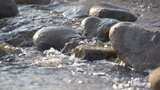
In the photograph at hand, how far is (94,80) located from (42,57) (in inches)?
68.8

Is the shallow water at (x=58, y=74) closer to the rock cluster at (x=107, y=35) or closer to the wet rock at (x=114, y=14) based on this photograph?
the rock cluster at (x=107, y=35)

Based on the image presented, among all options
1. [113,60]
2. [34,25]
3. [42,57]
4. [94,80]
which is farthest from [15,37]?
[94,80]

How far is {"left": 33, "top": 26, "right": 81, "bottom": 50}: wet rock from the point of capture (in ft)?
33.1

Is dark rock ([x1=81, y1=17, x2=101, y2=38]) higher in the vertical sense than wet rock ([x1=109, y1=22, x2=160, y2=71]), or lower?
lower

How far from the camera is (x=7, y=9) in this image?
1316cm

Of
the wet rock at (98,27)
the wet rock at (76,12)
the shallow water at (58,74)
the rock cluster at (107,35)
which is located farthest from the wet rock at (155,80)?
the wet rock at (76,12)

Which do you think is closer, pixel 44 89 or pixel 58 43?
pixel 44 89

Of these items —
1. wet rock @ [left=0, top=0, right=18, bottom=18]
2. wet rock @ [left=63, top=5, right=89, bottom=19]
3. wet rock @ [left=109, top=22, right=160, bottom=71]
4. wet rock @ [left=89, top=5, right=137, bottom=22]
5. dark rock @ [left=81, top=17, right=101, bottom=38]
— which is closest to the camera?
wet rock @ [left=109, top=22, right=160, bottom=71]

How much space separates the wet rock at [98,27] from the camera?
34.0 feet

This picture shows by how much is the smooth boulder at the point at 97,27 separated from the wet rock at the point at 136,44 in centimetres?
161

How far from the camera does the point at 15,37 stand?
429 inches

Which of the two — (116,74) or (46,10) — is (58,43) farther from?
(46,10)

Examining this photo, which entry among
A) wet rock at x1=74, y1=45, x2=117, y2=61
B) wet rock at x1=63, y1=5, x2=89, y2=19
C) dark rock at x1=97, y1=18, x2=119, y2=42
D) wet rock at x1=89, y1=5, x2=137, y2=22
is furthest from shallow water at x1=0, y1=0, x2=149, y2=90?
wet rock at x1=63, y1=5, x2=89, y2=19

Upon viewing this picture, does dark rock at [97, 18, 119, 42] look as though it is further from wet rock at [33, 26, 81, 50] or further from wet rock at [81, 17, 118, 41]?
wet rock at [33, 26, 81, 50]
